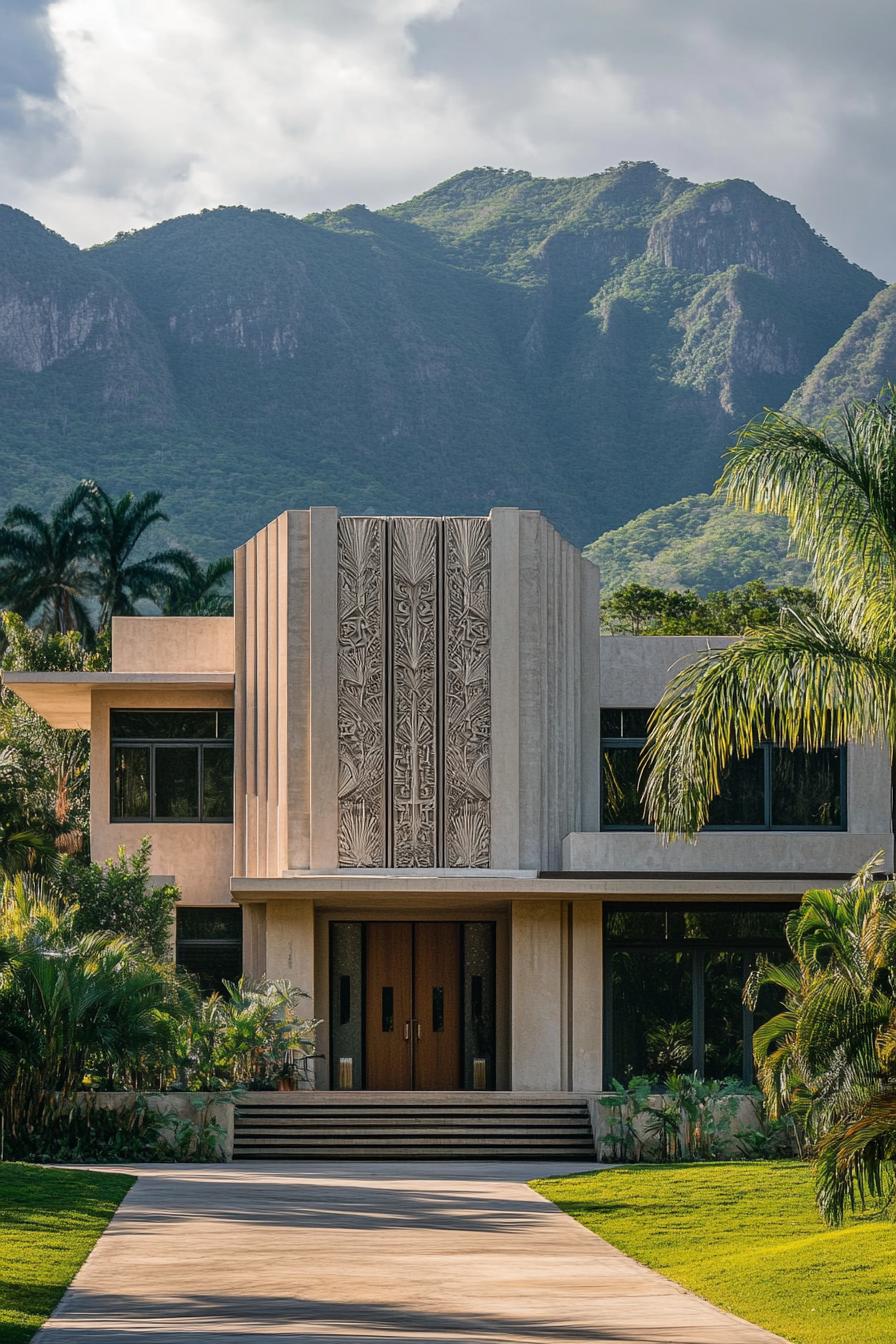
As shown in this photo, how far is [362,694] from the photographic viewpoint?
1047 inches

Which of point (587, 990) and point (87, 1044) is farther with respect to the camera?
point (587, 990)

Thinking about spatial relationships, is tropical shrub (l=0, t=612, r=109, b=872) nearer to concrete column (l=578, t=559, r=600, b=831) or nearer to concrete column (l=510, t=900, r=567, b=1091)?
concrete column (l=578, t=559, r=600, b=831)

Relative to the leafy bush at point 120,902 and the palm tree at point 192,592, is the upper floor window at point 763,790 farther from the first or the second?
the palm tree at point 192,592

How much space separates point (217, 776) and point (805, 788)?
9780 mm

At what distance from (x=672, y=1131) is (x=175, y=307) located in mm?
94916

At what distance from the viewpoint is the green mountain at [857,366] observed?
313 feet

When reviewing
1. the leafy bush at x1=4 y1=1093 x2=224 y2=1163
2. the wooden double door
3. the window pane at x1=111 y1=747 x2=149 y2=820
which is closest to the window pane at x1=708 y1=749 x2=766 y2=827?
the wooden double door

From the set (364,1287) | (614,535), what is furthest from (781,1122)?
(614,535)

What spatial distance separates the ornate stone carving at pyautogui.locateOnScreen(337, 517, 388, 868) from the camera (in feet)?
→ 86.7

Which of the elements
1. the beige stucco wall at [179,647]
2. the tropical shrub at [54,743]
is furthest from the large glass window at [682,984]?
the tropical shrub at [54,743]

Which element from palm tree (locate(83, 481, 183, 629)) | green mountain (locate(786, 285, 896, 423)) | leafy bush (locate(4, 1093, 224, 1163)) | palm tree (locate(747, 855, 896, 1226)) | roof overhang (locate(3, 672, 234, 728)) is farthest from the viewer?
green mountain (locate(786, 285, 896, 423))

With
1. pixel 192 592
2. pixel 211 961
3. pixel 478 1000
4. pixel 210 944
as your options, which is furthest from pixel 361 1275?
pixel 192 592

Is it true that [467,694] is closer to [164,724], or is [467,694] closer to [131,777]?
[164,724]

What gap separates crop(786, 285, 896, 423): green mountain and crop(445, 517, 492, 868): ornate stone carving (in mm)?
68396
